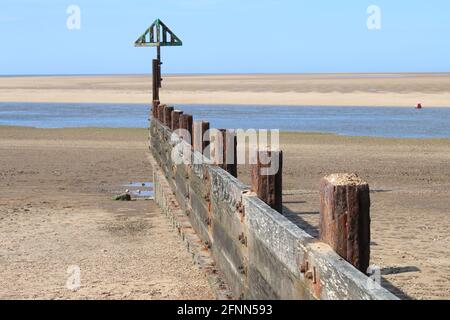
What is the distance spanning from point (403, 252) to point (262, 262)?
4798 millimetres

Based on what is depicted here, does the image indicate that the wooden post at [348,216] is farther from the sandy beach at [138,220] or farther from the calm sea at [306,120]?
the calm sea at [306,120]

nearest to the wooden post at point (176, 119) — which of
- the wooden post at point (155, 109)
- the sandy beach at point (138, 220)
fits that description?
the sandy beach at point (138, 220)

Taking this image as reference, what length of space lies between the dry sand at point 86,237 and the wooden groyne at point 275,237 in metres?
0.77

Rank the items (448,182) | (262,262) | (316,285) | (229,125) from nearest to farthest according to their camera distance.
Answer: (316,285), (262,262), (448,182), (229,125)

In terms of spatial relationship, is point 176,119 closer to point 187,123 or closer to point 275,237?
point 187,123

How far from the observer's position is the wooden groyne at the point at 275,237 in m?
3.17

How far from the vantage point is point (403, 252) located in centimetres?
877

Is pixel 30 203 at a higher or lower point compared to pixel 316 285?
lower

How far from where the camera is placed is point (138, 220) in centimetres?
1170

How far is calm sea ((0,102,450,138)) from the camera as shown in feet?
103

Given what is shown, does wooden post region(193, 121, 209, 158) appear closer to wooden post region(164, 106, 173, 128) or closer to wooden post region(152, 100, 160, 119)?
wooden post region(164, 106, 173, 128)

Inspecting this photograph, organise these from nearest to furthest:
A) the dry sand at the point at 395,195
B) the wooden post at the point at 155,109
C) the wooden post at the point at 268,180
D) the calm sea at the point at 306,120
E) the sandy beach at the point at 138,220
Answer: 1. the wooden post at the point at 268,180
2. the sandy beach at the point at 138,220
3. the dry sand at the point at 395,195
4. the wooden post at the point at 155,109
5. the calm sea at the point at 306,120
